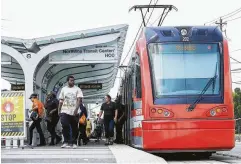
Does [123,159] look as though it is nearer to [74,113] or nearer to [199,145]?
[199,145]

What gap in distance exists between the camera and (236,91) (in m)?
98.4

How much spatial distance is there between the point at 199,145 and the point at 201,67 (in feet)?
5.87

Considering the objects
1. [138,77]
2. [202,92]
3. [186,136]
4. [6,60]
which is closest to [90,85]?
[6,60]

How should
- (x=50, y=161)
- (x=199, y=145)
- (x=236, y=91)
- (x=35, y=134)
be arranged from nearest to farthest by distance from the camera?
1. (x=50, y=161)
2. (x=199, y=145)
3. (x=35, y=134)
4. (x=236, y=91)

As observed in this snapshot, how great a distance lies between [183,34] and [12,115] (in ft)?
17.4

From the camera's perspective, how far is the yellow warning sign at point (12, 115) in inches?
574

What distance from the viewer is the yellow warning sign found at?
14.6 m

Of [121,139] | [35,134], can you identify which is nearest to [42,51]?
[35,134]

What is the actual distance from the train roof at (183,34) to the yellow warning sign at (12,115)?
437 centimetres

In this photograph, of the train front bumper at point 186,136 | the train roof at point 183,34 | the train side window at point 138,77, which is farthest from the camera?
the train side window at point 138,77

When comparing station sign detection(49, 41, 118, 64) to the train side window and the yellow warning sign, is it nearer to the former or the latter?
the yellow warning sign

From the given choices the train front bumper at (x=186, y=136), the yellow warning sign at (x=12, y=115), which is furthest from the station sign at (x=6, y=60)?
the train front bumper at (x=186, y=136)

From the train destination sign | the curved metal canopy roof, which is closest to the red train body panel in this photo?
the curved metal canopy roof

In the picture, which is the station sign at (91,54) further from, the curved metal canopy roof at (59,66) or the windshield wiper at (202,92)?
the windshield wiper at (202,92)
